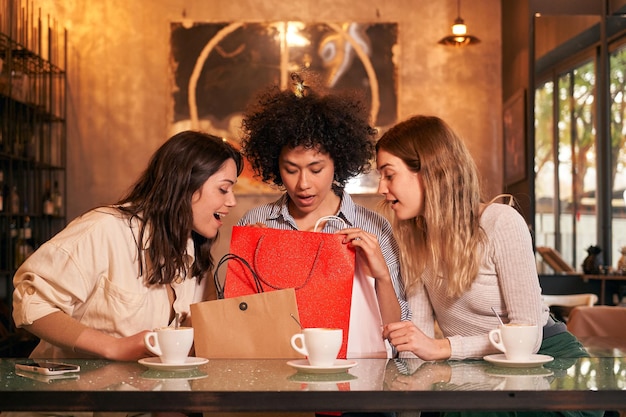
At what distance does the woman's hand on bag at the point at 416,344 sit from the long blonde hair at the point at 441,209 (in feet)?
0.93

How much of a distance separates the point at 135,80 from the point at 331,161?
5.78m

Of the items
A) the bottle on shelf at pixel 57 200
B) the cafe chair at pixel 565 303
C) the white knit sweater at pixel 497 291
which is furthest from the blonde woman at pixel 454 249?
the bottle on shelf at pixel 57 200

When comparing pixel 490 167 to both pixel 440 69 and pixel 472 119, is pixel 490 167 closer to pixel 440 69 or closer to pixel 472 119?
pixel 472 119

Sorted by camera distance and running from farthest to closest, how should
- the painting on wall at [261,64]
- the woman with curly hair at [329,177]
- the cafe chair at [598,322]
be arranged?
the painting on wall at [261,64] → the cafe chair at [598,322] → the woman with curly hair at [329,177]

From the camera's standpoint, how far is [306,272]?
232 cm

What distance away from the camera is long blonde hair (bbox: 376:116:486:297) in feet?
7.51

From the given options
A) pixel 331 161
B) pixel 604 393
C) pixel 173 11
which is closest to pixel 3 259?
pixel 173 11

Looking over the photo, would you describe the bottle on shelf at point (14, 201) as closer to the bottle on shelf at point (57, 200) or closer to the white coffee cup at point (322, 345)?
the bottle on shelf at point (57, 200)

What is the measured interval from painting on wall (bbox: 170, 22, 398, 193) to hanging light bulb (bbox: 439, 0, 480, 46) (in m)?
0.76

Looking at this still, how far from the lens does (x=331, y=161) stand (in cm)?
284

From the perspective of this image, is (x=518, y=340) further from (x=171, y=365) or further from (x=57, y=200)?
(x=57, y=200)

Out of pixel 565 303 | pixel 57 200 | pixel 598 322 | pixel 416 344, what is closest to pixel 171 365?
pixel 416 344

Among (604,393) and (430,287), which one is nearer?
(604,393)

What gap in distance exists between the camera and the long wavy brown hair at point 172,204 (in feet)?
7.84
